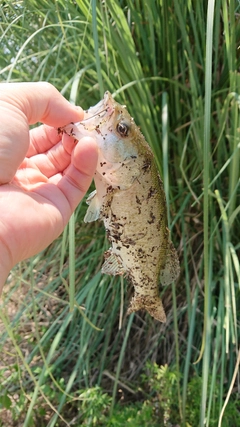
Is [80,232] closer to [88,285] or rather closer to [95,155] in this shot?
[88,285]

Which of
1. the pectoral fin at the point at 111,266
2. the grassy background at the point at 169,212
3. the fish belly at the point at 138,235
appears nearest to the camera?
the fish belly at the point at 138,235

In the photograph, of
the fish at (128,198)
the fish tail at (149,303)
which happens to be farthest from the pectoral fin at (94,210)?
the fish tail at (149,303)

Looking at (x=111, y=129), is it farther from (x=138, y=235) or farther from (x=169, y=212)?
(x=169, y=212)

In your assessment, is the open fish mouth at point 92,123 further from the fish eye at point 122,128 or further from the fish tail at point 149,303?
the fish tail at point 149,303

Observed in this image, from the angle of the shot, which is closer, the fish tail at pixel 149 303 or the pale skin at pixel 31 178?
the pale skin at pixel 31 178

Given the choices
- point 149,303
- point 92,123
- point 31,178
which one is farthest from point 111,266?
point 92,123

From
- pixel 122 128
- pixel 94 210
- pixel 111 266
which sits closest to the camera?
pixel 122 128

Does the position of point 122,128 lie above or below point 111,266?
above
